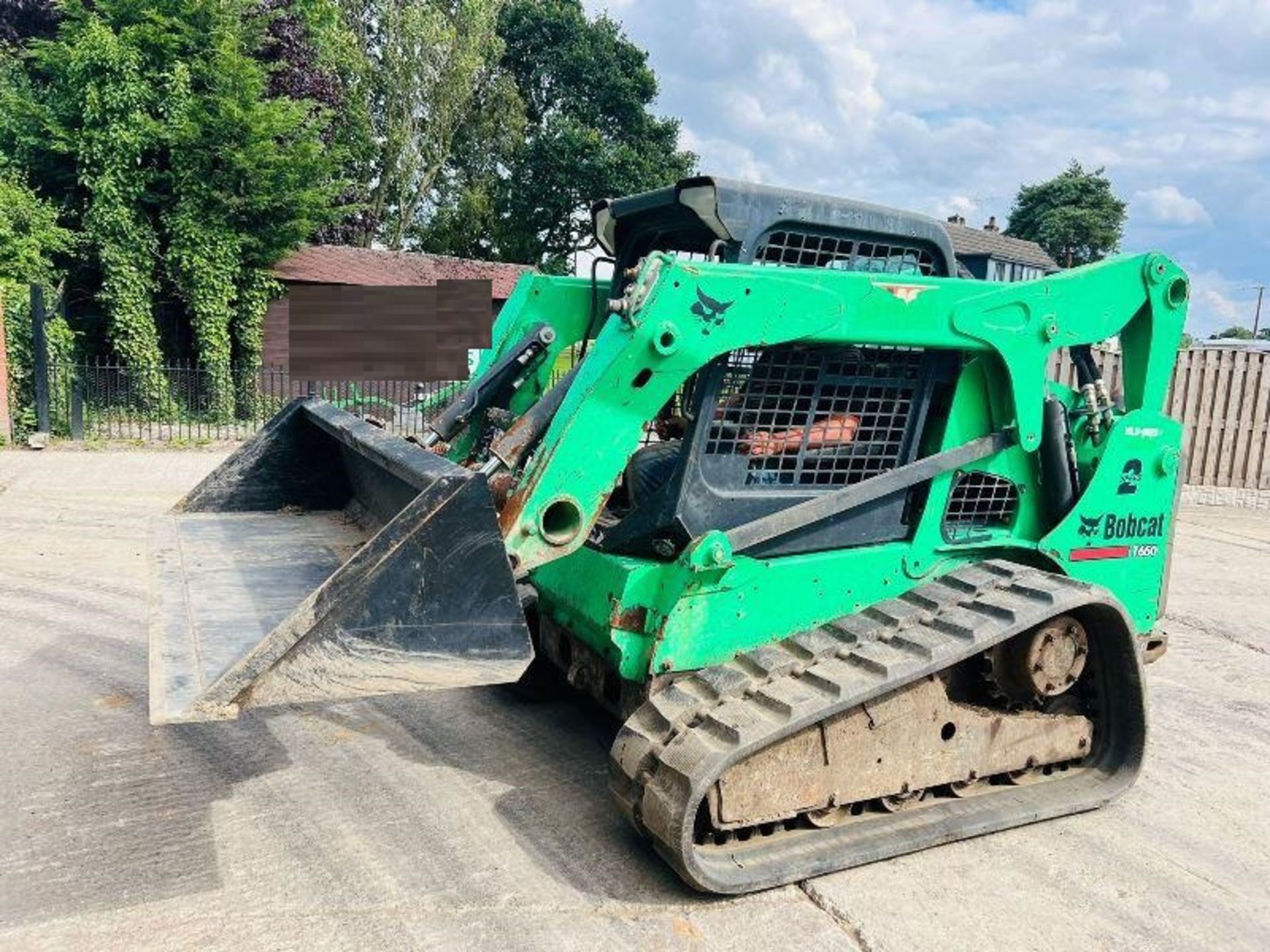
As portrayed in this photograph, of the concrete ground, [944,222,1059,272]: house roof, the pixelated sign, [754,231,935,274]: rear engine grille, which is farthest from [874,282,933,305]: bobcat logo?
[944,222,1059,272]: house roof

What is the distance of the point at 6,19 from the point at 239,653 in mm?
24090

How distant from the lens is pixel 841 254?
361cm

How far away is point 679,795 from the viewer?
9.30 ft

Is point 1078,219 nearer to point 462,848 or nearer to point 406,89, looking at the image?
point 406,89

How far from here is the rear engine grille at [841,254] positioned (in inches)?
138

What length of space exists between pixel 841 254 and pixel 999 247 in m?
38.3

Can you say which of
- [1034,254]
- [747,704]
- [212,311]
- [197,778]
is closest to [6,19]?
[212,311]

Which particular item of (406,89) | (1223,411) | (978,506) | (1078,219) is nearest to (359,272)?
(406,89)

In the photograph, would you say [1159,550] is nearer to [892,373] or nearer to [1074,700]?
[1074,700]

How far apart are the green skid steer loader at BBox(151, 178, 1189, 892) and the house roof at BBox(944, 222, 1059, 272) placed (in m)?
31.4

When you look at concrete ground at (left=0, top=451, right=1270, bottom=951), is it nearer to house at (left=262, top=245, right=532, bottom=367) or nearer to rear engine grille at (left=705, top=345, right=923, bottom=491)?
rear engine grille at (left=705, top=345, right=923, bottom=491)

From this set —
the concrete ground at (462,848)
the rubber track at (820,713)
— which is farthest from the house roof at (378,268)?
the rubber track at (820,713)

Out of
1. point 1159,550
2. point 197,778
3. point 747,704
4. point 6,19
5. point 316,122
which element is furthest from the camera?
point 6,19

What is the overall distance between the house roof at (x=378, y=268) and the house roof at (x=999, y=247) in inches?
655
